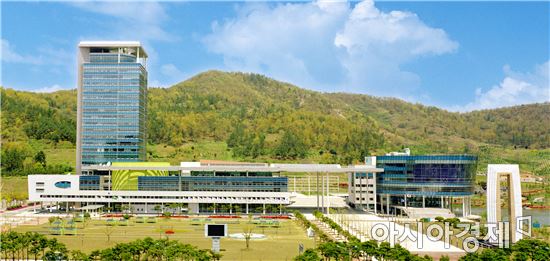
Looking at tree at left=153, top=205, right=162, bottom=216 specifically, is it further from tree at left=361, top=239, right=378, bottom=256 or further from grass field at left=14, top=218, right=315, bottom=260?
tree at left=361, top=239, right=378, bottom=256

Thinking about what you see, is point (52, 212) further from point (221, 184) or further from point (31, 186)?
point (221, 184)

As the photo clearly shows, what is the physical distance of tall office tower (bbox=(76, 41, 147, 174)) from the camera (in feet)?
321

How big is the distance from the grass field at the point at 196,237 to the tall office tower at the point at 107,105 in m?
26.3

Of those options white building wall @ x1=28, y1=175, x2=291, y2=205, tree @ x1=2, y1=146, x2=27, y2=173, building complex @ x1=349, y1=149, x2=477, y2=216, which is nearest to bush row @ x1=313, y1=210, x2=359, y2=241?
white building wall @ x1=28, y1=175, x2=291, y2=205

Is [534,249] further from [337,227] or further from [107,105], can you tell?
[107,105]

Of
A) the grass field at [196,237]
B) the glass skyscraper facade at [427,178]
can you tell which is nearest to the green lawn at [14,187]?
the grass field at [196,237]

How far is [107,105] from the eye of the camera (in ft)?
323

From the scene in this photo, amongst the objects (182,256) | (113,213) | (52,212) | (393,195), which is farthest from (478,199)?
(182,256)

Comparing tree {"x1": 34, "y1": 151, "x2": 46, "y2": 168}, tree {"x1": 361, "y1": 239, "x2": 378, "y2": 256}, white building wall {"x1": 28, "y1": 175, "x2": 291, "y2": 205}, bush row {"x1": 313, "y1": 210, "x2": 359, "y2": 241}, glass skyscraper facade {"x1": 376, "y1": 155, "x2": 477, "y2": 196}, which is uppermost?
tree {"x1": 34, "y1": 151, "x2": 46, "y2": 168}

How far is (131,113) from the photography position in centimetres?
9925

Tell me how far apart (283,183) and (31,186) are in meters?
37.2

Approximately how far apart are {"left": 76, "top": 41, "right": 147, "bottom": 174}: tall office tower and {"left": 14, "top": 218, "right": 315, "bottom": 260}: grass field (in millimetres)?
26301

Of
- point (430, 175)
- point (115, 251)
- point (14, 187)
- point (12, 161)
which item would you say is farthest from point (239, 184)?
point (12, 161)

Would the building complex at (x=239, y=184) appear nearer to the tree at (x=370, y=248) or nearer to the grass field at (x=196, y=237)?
the grass field at (x=196, y=237)
